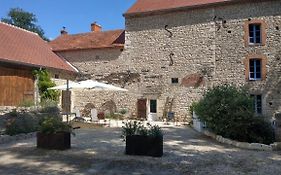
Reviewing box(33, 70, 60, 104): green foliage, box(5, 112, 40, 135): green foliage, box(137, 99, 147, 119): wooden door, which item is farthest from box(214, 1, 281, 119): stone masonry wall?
box(5, 112, 40, 135): green foliage

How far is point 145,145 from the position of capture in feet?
26.0

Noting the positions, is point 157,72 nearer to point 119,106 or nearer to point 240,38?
point 119,106

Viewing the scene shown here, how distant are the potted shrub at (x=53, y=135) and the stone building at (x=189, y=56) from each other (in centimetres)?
1347

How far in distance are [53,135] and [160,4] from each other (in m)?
16.5

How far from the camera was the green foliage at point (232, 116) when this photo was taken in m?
10.9

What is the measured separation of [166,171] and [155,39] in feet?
53.7

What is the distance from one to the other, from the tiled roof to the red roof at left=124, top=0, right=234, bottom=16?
7.68 feet

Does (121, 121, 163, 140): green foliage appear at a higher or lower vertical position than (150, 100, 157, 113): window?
lower

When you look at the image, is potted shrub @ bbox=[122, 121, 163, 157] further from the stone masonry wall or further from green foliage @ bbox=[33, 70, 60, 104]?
the stone masonry wall

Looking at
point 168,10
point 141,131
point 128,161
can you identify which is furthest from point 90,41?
point 128,161

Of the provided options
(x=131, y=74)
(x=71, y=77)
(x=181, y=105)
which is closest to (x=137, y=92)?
(x=131, y=74)

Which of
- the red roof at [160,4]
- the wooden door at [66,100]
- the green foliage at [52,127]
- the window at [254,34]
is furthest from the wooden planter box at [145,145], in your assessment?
the wooden door at [66,100]

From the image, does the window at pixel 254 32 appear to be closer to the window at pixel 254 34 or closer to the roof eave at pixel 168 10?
the window at pixel 254 34

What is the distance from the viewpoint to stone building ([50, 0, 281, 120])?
64.4 feet
